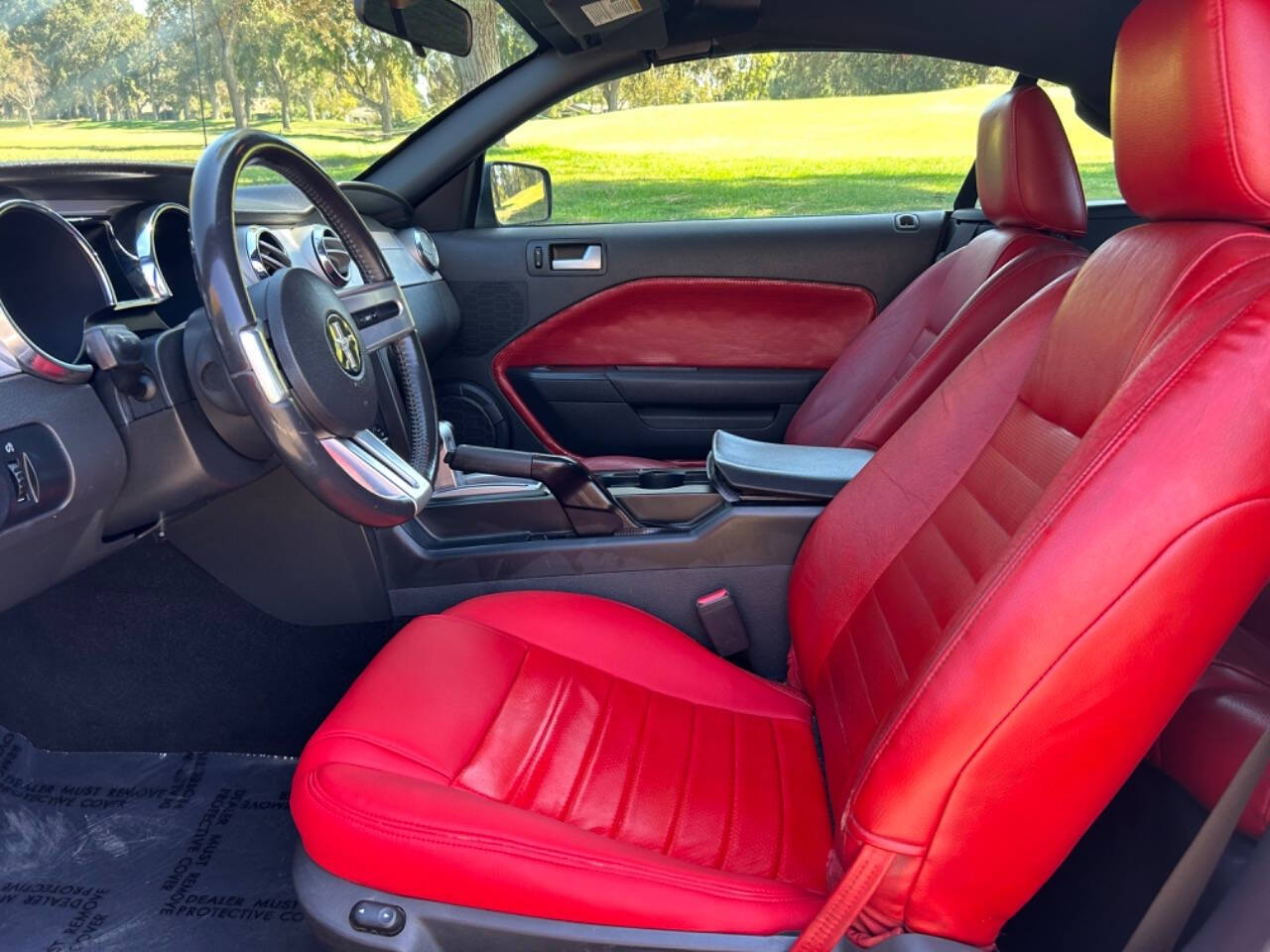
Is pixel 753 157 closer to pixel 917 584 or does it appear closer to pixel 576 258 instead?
pixel 576 258

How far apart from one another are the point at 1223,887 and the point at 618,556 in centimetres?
92

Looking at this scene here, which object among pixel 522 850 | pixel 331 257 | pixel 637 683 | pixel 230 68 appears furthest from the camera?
pixel 230 68

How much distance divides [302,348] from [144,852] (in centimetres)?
106

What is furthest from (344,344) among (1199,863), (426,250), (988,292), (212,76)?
(426,250)

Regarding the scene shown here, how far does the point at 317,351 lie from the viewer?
111cm

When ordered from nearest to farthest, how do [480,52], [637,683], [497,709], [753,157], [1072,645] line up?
[1072,645]
[497,709]
[637,683]
[480,52]
[753,157]

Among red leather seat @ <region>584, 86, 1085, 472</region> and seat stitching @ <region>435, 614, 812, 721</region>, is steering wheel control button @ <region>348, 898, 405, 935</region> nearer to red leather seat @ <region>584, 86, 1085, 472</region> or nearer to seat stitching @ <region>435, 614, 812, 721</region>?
seat stitching @ <region>435, 614, 812, 721</region>

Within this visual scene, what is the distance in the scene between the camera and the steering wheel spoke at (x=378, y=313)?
132 centimetres

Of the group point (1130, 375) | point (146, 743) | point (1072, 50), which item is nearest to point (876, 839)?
point (1130, 375)

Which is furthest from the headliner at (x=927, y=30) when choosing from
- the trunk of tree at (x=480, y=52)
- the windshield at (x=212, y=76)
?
the windshield at (x=212, y=76)

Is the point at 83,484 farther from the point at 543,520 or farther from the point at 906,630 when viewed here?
the point at 906,630

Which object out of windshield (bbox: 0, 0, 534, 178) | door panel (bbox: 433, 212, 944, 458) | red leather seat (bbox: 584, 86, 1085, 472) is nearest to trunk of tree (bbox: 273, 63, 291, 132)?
windshield (bbox: 0, 0, 534, 178)

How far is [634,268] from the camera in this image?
2635 millimetres

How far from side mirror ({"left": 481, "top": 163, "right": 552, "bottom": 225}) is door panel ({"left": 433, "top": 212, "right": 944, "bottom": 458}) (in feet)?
0.18
